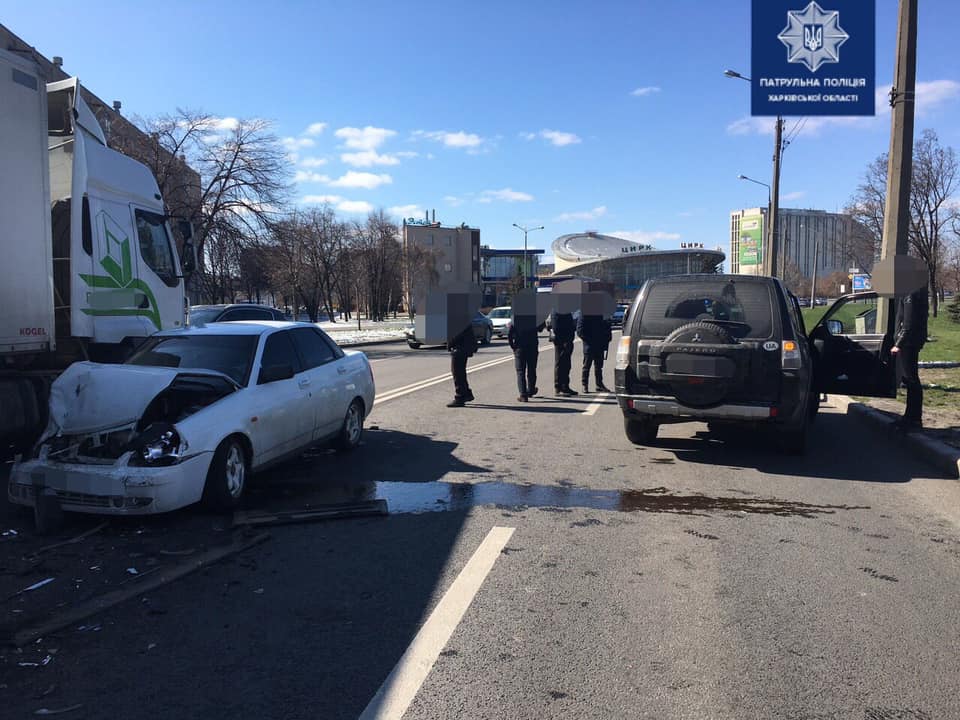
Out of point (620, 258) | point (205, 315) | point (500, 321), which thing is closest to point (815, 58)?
point (205, 315)

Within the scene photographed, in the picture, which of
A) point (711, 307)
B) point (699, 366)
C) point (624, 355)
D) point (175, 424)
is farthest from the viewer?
point (624, 355)

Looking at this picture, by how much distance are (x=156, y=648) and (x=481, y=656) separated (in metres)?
1.60

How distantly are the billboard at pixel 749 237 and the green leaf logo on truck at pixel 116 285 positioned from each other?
316ft

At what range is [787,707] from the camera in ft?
9.90

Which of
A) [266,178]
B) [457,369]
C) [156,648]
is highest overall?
[266,178]

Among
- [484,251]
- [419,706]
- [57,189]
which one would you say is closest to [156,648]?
[419,706]

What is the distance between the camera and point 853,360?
28.4ft

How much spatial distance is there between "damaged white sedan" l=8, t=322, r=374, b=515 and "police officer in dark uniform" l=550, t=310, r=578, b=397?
6.76m

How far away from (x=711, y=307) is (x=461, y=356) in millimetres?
4790

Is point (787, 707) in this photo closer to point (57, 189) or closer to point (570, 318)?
A: point (57, 189)

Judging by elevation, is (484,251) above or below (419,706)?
above

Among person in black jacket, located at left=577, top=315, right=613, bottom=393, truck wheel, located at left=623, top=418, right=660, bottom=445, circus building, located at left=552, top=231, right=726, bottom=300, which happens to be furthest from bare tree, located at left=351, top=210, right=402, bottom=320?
circus building, located at left=552, top=231, right=726, bottom=300

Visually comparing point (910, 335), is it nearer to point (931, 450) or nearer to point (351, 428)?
point (931, 450)

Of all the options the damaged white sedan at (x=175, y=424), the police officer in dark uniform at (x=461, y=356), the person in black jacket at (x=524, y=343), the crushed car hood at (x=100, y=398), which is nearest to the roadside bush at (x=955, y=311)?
the person in black jacket at (x=524, y=343)
